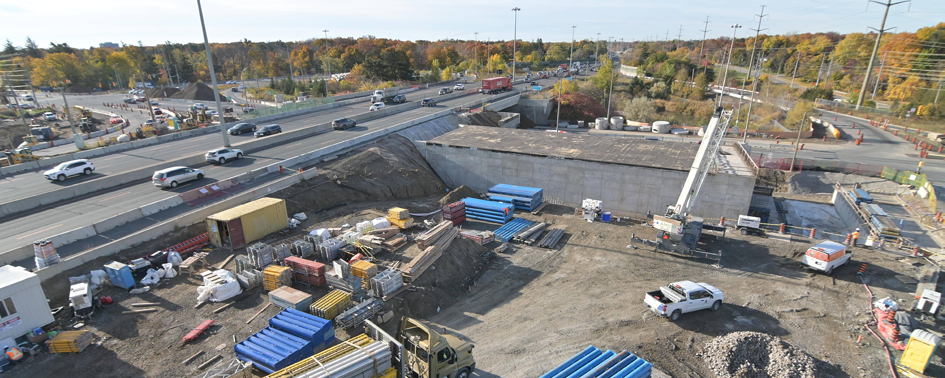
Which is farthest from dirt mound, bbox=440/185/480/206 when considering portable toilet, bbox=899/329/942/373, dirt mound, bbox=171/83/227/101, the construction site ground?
dirt mound, bbox=171/83/227/101

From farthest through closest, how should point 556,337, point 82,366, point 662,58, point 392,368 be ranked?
1. point 662,58
2. point 556,337
3. point 82,366
4. point 392,368

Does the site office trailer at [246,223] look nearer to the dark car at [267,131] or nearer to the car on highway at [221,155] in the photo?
the car on highway at [221,155]

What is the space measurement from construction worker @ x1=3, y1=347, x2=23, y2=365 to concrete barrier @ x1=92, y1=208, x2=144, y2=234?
8.91 m

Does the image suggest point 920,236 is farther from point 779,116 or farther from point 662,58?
point 662,58

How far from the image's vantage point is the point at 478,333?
54.6ft

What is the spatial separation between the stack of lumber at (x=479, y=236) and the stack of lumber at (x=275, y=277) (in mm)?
10281

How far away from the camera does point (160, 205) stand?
24.2 meters

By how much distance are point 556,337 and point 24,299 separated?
1940 centimetres

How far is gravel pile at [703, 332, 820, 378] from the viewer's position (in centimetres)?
1377

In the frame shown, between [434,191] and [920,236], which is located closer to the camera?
[920,236]

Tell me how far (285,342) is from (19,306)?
9.81 metres

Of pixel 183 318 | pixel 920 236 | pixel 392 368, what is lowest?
pixel 920 236

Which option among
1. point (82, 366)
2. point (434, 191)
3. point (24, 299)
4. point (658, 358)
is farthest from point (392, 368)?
point (434, 191)

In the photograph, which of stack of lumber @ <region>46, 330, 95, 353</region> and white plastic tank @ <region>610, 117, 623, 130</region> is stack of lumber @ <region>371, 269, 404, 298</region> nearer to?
stack of lumber @ <region>46, 330, 95, 353</region>
